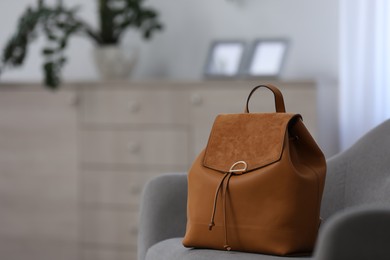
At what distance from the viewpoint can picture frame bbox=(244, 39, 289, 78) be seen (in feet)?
11.8

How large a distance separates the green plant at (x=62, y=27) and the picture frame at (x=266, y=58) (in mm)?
489

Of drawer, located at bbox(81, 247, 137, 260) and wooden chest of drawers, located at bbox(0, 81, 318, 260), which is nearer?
wooden chest of drawers, located at bbox(0, 81, 318, 260)

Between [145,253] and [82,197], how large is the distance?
148 centimetres

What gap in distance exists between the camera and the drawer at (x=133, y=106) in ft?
11.6

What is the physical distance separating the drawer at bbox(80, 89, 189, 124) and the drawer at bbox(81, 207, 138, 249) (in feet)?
1.35

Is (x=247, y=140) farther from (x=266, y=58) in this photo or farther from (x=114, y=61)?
(x=114, y=61)

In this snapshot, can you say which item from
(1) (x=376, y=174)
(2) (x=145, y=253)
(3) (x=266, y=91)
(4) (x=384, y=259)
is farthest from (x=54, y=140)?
(4) (x=384, y=259)

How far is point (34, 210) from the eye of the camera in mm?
3822

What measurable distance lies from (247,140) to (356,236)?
689mm

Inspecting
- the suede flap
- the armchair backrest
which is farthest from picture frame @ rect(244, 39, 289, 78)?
the suede flap

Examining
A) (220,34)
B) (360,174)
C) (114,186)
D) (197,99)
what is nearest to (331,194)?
A: (360,174)

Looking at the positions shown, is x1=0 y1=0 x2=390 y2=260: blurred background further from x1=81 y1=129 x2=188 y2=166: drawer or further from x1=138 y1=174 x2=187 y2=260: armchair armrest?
x1=138 y1=174 x2=187 y2=260: armchair armrest

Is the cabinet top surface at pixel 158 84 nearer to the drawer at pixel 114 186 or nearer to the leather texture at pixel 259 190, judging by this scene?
the drawer at pixel 114 186

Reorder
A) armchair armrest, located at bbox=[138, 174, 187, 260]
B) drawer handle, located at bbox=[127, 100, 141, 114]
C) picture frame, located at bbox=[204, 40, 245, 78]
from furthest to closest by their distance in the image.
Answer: picture frame, located at bbox=[204, 40, 245, 78]
drawer handle, located at bbox=[127, 100, 141, 114]
armchair armrest, located at bbox=[138, 174, 187, 260]
